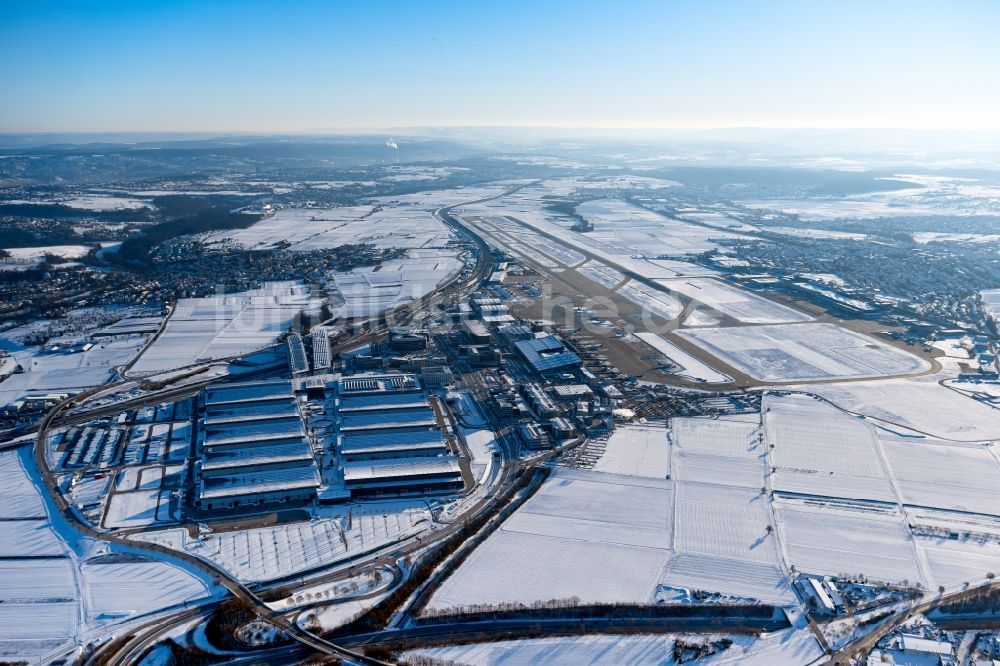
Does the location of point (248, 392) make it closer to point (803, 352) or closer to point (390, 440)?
point (390, 440)

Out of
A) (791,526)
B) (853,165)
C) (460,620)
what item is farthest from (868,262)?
(853,165)

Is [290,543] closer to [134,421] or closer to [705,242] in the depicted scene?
[134,421]

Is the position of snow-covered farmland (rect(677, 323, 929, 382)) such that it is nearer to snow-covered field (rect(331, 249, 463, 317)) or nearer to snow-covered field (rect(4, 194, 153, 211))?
snow-covered field (rect(331, 249, 463, 317))

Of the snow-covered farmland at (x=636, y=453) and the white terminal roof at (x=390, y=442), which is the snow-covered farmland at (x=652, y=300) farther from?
the white terminal roof at (x=390, y=442)

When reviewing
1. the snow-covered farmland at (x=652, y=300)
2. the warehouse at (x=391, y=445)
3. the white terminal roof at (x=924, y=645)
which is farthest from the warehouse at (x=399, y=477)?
the snow-covered farmland at (x=652, y=300)

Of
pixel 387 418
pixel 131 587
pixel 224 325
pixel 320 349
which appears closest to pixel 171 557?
pixel 131 587
